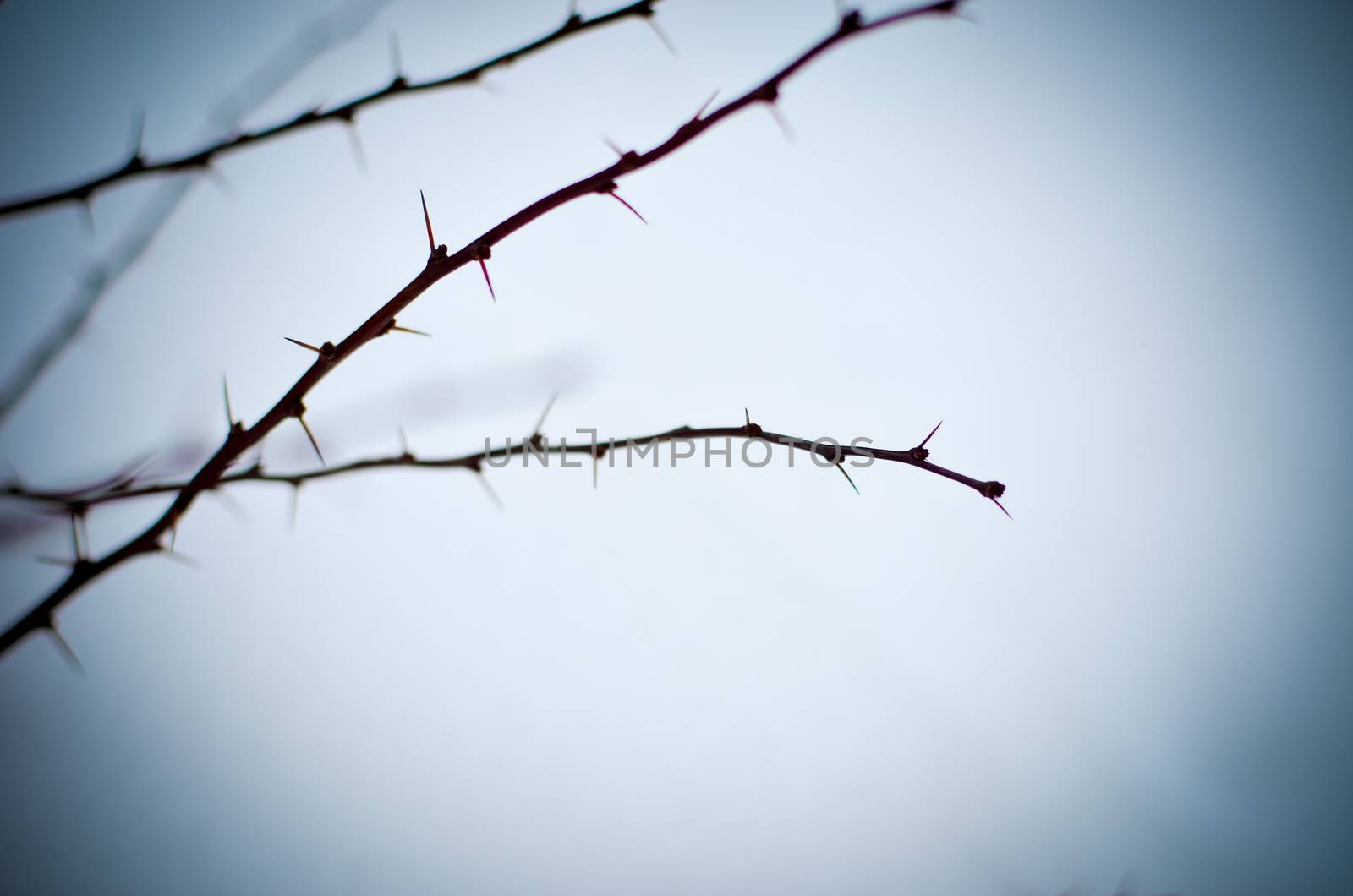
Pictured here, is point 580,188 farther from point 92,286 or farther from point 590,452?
point 92,286

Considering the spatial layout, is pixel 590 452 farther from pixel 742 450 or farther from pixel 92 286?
pixel 92 286

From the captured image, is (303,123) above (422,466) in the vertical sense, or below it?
above

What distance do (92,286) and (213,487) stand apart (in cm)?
15

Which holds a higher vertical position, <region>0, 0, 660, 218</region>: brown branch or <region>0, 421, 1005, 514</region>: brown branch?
<region>0, 0, 660, 218</region>: brown branch

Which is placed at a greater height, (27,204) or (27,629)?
A: (27,204)

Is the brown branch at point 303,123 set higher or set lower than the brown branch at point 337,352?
higher

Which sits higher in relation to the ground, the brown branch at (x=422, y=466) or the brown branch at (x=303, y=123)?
the brown branch at (x=303, y=123)

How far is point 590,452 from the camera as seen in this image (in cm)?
24

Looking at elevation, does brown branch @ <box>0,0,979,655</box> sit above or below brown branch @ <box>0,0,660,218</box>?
below

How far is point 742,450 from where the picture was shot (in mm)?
354

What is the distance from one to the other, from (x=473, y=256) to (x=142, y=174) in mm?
143

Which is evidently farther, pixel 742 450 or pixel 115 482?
pixel 742 450

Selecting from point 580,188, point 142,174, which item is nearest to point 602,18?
point 580,188

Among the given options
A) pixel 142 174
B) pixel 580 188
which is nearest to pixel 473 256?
pixel 580 188
